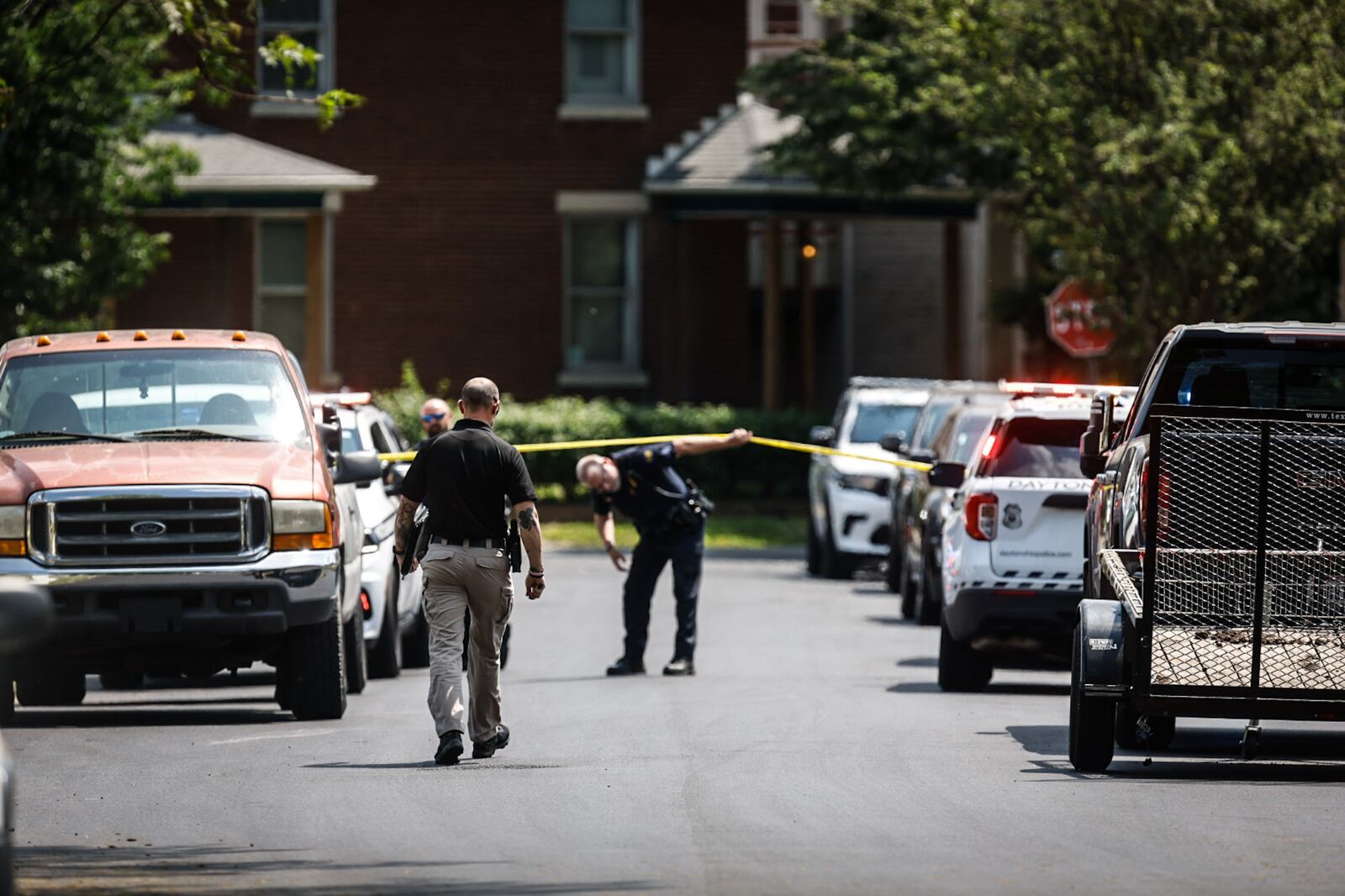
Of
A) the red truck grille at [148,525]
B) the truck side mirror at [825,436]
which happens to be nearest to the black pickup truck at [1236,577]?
the red truck grille at [148,525]

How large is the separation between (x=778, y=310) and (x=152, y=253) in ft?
37.9

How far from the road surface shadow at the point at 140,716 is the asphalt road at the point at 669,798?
0.18 feet

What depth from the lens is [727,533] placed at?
112ft

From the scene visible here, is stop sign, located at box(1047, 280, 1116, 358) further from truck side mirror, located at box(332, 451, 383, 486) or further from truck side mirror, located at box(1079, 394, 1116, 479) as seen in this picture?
truck side mirror, located at box(332, 451, 383, 486)

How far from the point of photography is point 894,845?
974cm

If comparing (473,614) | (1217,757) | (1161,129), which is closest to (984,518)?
(1217,757)

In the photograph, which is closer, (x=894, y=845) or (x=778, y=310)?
(x=894, y=845)

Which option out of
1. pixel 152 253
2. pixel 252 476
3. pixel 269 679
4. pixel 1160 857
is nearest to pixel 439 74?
pixel 152 253

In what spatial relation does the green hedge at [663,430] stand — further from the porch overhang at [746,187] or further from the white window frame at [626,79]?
the white window frame at [626,79]

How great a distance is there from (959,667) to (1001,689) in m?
0.85

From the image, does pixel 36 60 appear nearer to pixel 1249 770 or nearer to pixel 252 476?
pixel 252 476

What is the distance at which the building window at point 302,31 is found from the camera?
37.9 metres

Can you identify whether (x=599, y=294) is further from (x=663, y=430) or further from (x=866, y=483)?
(x=866, y=483)

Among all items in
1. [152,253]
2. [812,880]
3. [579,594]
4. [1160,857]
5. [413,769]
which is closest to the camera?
[812,880]
